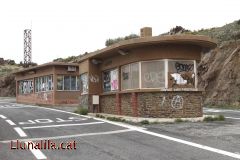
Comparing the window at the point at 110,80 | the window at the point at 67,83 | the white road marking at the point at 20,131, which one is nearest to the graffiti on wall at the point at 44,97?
the window at the point at 67,83

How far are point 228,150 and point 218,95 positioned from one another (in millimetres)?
27735

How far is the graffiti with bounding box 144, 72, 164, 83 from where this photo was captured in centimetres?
1969

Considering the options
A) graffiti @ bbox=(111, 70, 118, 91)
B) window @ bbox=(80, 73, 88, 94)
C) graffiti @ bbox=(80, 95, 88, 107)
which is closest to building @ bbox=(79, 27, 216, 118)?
graffiti @ bbox=(111, 70, 118, 91)

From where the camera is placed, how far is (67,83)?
3984cm

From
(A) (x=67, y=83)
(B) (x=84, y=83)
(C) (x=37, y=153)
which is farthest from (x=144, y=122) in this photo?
(A) (x=67, y=83)

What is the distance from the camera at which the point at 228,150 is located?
35.2ft

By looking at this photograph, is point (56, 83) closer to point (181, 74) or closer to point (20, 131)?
point (181, 74)

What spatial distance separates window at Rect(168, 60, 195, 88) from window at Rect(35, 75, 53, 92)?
21.8 m

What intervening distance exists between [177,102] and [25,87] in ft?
100

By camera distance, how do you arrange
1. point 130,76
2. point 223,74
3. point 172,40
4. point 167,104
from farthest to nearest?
point 223,74 → point 130,76 → point 167,104 → point 172,40

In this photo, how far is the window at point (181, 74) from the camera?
1962cm

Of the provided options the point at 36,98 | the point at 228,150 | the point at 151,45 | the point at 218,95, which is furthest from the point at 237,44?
the point at 228,150

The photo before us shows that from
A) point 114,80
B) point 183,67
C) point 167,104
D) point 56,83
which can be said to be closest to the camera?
point 167,104

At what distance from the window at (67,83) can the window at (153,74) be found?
2018cm
